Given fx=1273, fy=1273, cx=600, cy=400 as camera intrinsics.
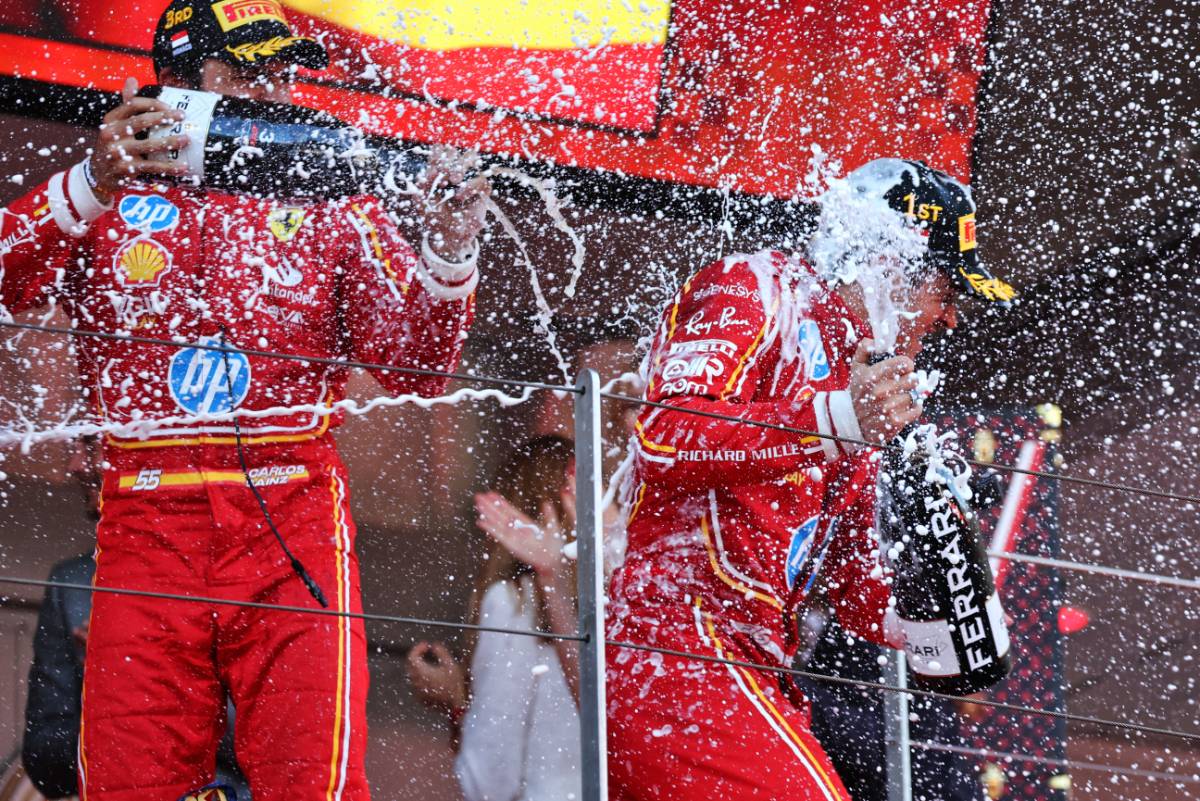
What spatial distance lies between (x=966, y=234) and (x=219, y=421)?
1089mm

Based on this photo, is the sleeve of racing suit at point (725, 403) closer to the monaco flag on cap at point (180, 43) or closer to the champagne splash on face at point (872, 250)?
the champagne splash on face at point (872, 250)

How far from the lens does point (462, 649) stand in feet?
6.64

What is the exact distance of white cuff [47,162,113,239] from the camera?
1.53 m

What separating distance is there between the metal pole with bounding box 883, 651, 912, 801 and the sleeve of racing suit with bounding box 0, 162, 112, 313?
1460 millimetres

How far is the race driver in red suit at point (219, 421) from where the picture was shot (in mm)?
1386

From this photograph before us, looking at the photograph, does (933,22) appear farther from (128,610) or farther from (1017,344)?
(128,610)

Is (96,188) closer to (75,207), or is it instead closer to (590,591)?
(75,207)

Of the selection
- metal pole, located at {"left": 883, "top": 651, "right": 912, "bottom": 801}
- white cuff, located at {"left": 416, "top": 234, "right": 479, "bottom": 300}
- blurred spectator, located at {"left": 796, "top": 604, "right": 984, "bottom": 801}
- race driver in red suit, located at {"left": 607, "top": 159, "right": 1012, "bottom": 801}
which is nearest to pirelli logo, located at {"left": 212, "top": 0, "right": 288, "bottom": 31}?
white cuff, located at {"left": 416, "top": 234, "right": 479, "bottom": 300}

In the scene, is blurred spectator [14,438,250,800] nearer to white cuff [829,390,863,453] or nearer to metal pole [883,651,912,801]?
white cuff [829,390,863,453]

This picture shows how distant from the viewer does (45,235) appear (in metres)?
1.53

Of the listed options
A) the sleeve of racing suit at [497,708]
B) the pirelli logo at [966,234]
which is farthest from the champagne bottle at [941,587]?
the sleeve of racing suit at [497,708]

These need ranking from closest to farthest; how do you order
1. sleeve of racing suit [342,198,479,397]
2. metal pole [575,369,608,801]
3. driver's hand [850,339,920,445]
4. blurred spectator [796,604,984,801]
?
metal pole [575,369,608,801], driver's hand [850,339,920,445], sleeve of racing suit [342,198,479,397], blurred spectator [796,604,984,801]

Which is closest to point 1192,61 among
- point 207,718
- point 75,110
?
point 75,110

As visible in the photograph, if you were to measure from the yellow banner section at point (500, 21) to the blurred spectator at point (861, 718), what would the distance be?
1077 mm
